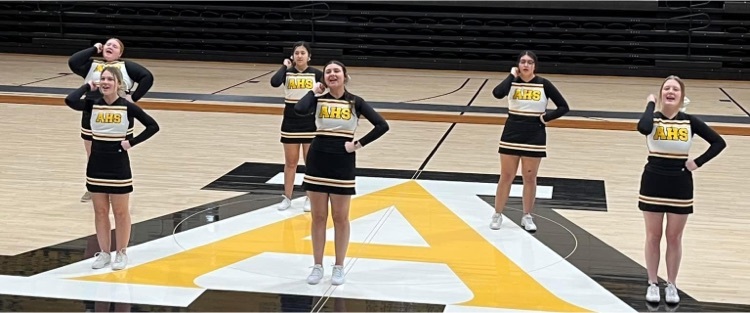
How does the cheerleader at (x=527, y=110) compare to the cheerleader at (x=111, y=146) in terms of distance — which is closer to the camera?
the cheerleader at (x=111, y=146)

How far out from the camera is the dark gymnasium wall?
2048cm

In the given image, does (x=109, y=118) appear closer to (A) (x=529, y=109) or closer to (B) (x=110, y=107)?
(B) (x=110, y=107)

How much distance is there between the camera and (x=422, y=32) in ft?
70.6

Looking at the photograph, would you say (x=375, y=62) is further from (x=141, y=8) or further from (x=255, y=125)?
(x=255, y=125)

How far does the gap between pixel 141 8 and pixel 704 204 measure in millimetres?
15381

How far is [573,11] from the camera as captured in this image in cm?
2103

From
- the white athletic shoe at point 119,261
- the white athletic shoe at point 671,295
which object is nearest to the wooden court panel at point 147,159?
the white athletic shoe at point 119,261

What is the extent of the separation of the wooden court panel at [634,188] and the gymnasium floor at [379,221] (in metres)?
0.03

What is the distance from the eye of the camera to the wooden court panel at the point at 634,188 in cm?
792

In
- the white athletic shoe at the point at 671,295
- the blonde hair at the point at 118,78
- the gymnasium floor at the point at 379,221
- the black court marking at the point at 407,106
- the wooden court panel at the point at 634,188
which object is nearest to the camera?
the white athletic shoe at the point at 671,295

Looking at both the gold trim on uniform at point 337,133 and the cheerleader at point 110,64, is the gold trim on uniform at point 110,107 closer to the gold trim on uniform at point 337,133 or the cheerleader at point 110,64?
the cheerleader at point 110,64

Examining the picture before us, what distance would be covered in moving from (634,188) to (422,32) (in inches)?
437

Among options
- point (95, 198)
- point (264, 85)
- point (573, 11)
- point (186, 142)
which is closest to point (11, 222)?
point (95, 198)

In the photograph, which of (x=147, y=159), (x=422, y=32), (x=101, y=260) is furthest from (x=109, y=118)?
(x=422, y=32)
